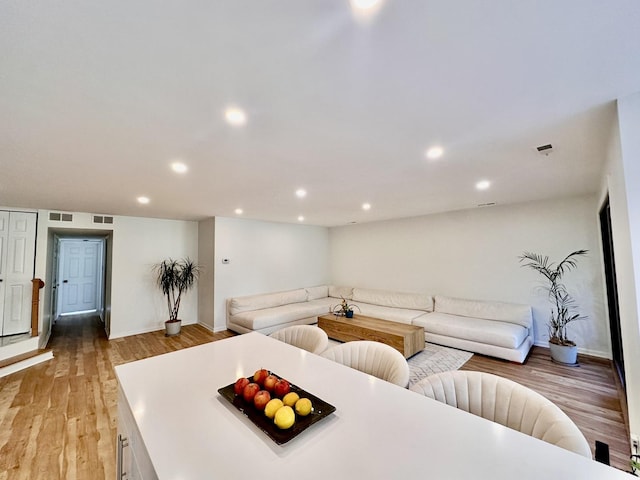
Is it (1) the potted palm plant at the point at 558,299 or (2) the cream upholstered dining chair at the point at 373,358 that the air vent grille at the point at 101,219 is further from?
(1) the potted palm plant at the point at 558,299

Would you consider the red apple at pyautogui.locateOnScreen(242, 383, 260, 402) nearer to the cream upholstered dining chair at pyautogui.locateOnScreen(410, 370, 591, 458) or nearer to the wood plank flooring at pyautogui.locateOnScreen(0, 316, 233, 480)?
the cream upholstered dining chair at pyautogui.locateOnScreen(410, 370, 591, 458)

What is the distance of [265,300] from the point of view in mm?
5621

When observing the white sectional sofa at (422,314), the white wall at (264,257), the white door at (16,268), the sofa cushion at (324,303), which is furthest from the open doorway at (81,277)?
the sofa cushion at (324,303)

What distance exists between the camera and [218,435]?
102 centimetres

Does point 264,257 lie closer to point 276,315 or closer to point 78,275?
point 276,315

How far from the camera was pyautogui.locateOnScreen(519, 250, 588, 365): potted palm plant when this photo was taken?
12.2ft

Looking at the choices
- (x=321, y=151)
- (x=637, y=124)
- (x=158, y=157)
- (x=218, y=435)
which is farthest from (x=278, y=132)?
(x=637, y=124)

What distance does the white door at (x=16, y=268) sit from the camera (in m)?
4.21

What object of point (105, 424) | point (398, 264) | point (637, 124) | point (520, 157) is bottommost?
point (105, 424)

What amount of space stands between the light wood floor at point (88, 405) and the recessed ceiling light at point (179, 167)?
2441mm

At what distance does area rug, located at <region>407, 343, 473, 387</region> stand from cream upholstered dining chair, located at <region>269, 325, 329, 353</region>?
1621 mm

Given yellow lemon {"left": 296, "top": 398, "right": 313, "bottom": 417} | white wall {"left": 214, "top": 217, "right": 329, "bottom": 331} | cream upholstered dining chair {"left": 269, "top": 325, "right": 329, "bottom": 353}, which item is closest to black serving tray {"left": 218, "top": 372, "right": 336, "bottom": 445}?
yellow lemon {"left": 296, "top": 398, "right": 313, "bottom": 417}

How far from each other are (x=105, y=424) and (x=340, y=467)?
110 inches

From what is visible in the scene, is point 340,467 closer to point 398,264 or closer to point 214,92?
point 214,92
